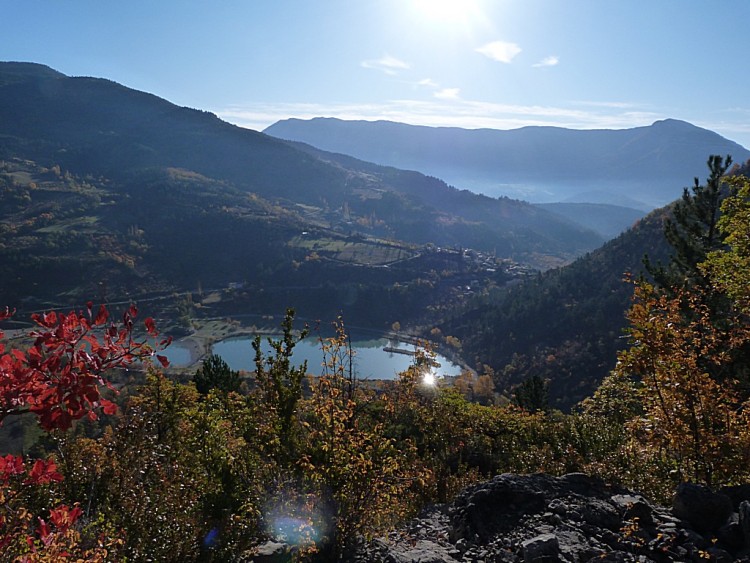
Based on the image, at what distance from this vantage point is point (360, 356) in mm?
94125

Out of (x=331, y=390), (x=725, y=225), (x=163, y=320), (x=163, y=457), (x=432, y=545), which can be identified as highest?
(x=725, y=225)

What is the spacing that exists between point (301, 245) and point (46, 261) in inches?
3202

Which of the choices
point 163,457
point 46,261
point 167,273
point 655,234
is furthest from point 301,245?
point 163,457

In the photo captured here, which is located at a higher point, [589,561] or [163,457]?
[589,561]

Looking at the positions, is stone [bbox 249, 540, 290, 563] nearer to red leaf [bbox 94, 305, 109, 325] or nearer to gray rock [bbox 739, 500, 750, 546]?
red leaf [bbox 94, 305, 109, 325]

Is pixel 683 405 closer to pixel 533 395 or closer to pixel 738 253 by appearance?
pixel 738 253

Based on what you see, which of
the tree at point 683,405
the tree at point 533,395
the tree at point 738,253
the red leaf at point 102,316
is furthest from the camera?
the tree at point 533,395

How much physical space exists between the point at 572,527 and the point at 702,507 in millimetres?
1514

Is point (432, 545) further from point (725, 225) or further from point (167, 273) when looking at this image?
point (167, 273)

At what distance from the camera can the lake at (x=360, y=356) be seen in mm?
96281

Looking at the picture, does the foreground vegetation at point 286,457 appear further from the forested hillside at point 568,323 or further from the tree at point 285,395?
the forested hillside at point 568,323

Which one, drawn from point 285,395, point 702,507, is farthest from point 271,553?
point 702,507

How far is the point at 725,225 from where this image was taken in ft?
29.5

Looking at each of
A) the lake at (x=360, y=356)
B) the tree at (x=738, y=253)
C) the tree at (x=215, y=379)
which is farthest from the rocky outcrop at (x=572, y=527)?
the lake at (x=360, y=356)
